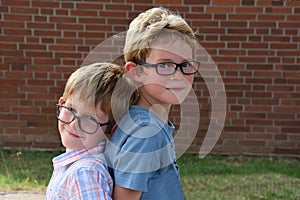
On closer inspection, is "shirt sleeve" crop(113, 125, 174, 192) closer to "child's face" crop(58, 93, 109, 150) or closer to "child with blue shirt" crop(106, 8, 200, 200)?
"child with blue shirt" crop(106, 8, 200, 200)

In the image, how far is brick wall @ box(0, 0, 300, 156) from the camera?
209 inches

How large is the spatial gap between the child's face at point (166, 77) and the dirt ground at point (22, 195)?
244cm

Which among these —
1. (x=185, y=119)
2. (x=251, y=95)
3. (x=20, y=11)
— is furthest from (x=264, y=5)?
(x=20, y=11)

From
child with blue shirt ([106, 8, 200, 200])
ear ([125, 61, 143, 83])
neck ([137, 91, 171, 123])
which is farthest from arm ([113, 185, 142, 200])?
ear ([125, 61, 143, 83])

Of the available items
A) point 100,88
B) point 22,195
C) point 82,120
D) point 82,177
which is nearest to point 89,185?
point 82,177

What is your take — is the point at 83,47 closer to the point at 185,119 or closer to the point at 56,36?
the point at 56,36

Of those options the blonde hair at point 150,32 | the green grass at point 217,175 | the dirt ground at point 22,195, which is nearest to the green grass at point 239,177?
the green grass at point 217,175

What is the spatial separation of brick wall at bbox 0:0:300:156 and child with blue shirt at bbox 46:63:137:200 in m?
3.39

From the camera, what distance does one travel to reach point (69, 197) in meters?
1.93

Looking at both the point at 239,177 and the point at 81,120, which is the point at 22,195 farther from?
the point at 81,120

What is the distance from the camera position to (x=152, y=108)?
6.77 ft

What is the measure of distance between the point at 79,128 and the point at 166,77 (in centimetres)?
40

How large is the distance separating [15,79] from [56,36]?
65 centimetres

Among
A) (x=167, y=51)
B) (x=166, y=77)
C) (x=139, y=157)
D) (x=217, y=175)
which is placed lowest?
(x=217, y=175)
